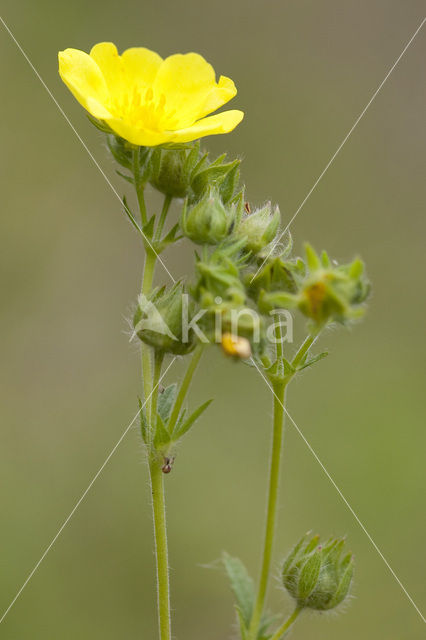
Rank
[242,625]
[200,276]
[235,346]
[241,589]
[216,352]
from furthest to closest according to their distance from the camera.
→ [216,352] < [241,589] < [242,625] < [200,276] < [235,346]

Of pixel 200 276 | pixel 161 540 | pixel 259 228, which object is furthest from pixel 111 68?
pixel 161 540

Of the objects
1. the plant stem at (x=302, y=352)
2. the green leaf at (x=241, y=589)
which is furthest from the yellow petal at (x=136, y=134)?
the green leaf at (x=241, y=589)

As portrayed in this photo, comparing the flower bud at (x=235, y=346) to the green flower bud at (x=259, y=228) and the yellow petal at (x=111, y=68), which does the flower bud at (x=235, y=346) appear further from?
the yellow petal at (x=111, y=68)

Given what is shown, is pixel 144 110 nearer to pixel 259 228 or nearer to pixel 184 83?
pixel 184 83

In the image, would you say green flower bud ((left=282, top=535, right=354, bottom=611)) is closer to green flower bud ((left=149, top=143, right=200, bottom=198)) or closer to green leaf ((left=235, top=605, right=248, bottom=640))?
green leaf ((left=235, top=605, right=248, bottom=640))

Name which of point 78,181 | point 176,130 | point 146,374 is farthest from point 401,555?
point 78,181

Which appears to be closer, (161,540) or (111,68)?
(161,540)
